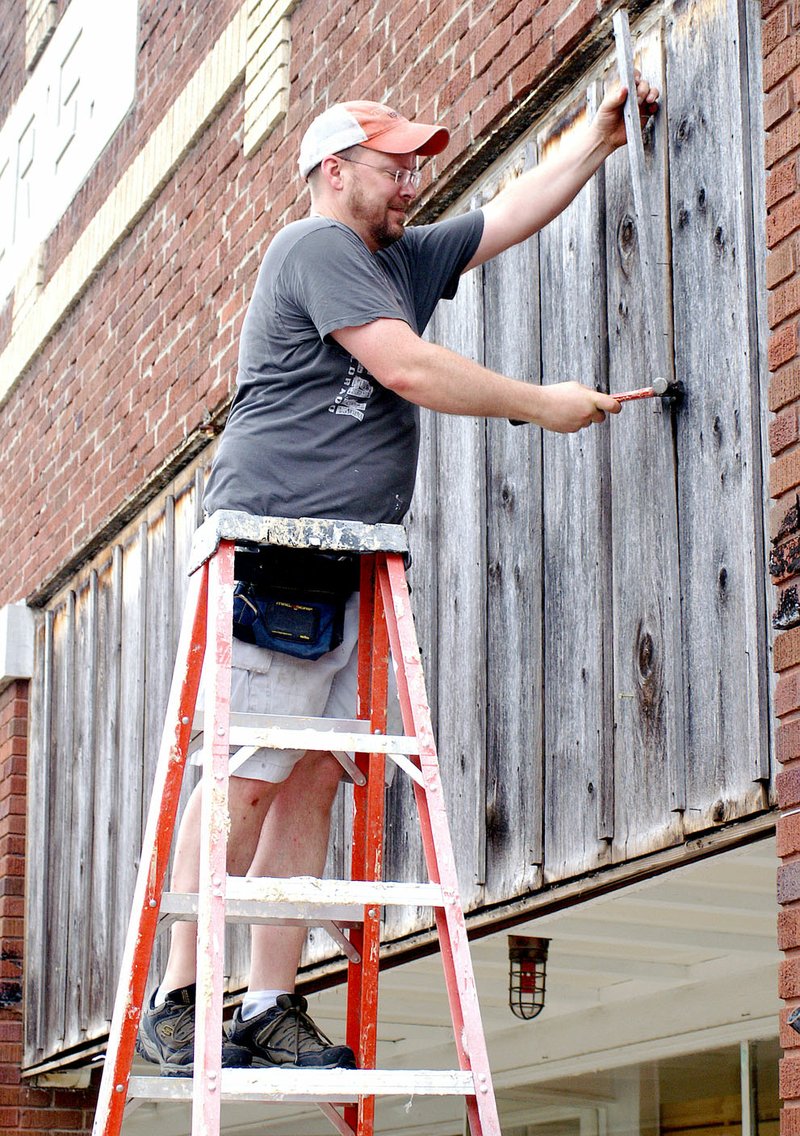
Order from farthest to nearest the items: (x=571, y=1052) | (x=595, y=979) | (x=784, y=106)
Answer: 1. (x=571, y=1052)
2. (x=595, y=979)
3. (x=784, y=106)

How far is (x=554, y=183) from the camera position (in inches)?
173

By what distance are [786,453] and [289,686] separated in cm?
Result: 120

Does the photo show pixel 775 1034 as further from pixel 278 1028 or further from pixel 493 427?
pixel 278 1028

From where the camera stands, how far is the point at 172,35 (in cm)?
811

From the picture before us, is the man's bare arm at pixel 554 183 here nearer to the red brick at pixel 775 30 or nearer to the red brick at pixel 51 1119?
the red brick at pixel 775 30

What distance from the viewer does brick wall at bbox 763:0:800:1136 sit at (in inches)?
139

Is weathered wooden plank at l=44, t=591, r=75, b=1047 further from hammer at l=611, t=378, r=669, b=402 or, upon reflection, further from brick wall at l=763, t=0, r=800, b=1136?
brick wall at l=763, t=0, r=800, b=1136

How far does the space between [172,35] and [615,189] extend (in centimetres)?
417

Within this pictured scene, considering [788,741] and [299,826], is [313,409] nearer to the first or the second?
[299,826]

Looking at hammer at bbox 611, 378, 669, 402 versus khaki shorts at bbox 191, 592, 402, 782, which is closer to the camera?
khaki shorts at bbox 191, 592, 402, 782

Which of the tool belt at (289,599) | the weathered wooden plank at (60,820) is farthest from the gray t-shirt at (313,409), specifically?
the weathered wooden plank at (60,820)

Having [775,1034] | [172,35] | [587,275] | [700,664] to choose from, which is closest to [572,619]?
[700,664]

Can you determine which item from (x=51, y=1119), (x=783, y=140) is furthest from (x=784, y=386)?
(x=51, y=1119)

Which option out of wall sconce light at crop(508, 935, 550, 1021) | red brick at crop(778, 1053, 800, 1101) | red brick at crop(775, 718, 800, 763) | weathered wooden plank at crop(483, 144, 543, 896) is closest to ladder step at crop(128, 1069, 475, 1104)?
red brick at crop(778, 1053, 800, 1101)
